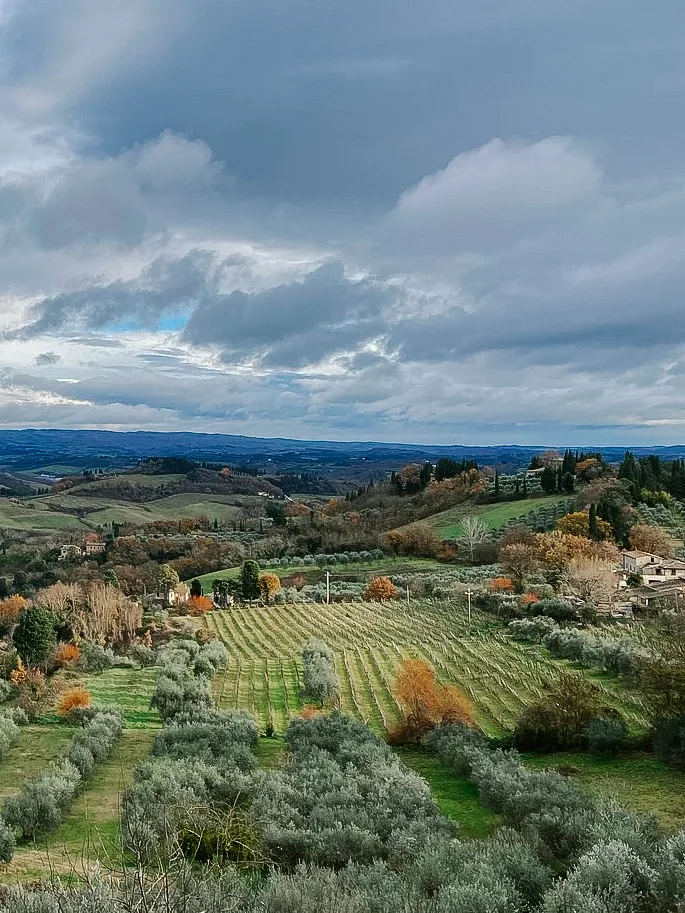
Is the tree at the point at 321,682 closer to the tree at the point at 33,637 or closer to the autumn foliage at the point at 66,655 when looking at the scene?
the autumn foliage at the point at 66,655

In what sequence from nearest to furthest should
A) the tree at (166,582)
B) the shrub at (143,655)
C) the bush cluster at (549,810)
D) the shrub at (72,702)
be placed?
the bush cluster at (549,810), the shrub at (72,702), the shrub at (143,655), the tree at (166,582)

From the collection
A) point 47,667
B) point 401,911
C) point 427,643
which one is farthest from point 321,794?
point 47,667

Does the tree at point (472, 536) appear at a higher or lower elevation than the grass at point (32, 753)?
higher

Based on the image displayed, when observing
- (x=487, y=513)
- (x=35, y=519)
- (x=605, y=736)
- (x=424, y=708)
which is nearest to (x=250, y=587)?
(x=487, y=513)

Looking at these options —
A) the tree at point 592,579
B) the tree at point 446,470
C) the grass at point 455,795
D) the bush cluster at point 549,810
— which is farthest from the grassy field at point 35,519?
the bush cluster at point 549,810

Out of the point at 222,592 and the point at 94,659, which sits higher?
the point at 94,659

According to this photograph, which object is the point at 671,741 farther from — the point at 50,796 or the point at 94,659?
the point at 94,659

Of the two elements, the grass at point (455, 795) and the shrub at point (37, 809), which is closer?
the grass at point (455, 795)
